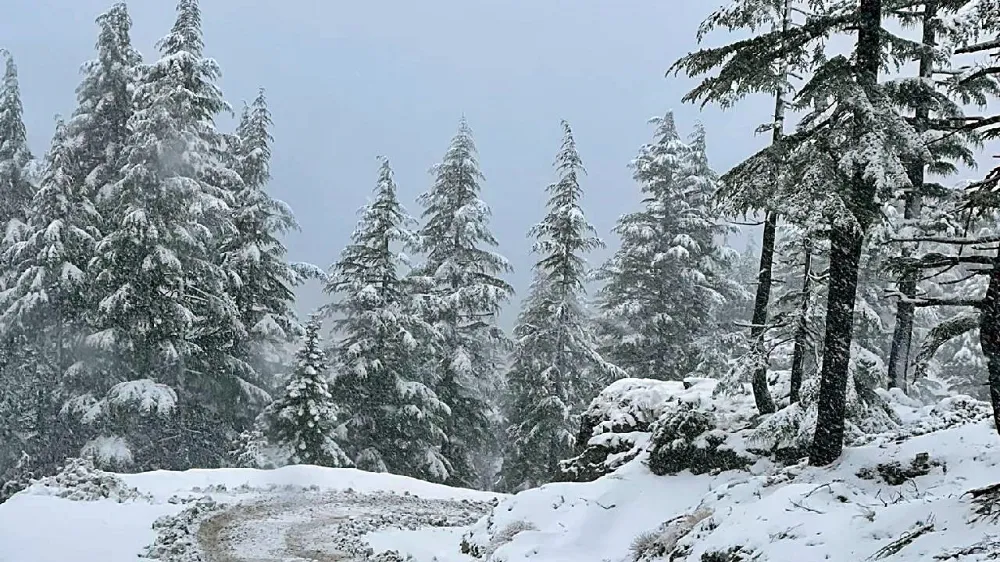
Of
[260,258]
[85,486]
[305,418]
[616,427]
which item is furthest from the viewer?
[260,258]

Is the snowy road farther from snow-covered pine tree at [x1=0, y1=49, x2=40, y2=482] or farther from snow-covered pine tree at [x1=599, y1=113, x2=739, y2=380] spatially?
snow-covered pine tree at [x1=0, y1=49, x2=40, y2=482]

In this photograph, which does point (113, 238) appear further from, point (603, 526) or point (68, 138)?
point (603, 526)

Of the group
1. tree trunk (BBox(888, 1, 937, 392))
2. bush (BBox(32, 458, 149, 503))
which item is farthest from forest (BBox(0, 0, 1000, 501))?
bush (BBox(32, 458, 149, 503))

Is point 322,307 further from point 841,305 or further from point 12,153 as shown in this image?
point 841,305

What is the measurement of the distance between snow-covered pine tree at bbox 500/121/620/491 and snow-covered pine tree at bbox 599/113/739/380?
1.88 m

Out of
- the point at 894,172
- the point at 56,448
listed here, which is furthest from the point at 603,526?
the point at 56,448

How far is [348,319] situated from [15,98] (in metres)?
15.4

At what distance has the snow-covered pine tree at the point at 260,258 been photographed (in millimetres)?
27344

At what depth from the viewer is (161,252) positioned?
2289cm

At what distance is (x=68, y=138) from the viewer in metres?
25.0

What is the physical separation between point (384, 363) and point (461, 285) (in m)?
4.68

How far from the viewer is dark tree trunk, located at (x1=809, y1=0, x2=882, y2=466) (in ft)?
34.6

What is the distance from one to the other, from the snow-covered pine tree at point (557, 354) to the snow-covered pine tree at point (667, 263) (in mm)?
1878

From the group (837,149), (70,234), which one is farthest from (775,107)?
(70,234)
